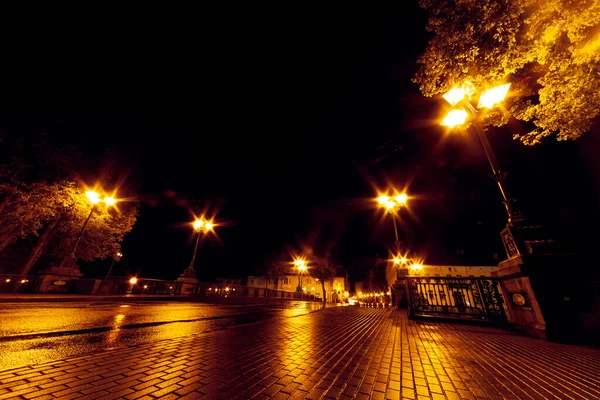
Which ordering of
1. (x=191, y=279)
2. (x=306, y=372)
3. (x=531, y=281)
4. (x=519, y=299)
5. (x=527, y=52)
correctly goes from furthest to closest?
(x=191, y=279) → (x=527, y=52) → (x=519, y=299) → (x=531, y=281) → (x=306, y=372)

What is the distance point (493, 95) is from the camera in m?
6.72

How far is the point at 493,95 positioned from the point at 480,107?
55 cm

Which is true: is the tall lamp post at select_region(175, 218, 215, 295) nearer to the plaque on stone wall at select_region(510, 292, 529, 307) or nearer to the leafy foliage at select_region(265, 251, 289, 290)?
the plaque on stone wall at select_region(510, 292, 529, 307)

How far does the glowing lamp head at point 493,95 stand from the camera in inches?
261

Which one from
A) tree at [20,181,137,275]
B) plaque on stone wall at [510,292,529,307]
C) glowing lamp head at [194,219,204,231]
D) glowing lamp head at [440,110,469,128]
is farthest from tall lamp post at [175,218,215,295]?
plaque on stone wall at [510,292,529,307]

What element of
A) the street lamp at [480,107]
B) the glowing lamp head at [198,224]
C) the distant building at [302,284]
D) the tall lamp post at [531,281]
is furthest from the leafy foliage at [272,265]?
the tall lamp post at [531,281]

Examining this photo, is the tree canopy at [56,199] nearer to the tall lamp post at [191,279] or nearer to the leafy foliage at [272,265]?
the tall lamp post at [191,279]

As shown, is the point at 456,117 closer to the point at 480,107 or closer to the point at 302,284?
the point at 480,107

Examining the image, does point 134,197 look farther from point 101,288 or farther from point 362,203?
point 362,203

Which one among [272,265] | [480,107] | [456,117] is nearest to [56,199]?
[456,117]

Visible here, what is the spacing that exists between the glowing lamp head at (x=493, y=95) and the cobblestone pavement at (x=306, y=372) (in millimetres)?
6462

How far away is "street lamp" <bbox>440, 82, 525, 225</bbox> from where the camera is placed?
21.5ft

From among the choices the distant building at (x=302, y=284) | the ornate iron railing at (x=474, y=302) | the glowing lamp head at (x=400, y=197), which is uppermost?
the glowing lamp head at (x=400, y=197)

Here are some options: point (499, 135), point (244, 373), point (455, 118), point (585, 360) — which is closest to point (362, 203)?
point (499, 135)
